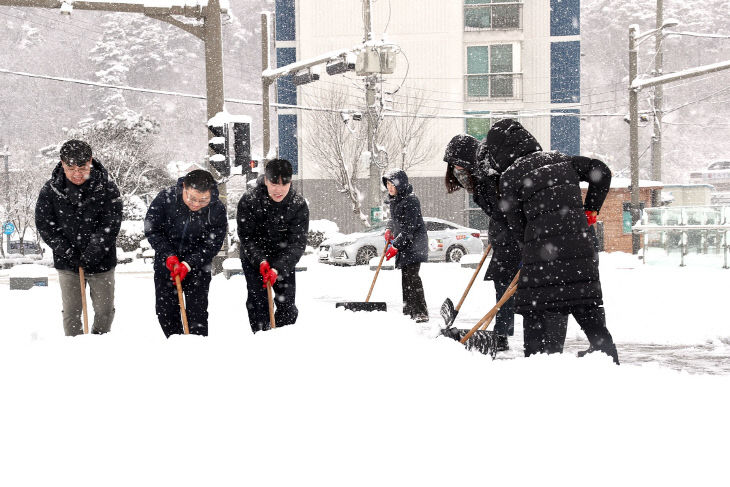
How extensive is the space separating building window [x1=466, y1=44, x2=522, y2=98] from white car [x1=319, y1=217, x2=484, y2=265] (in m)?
12.7

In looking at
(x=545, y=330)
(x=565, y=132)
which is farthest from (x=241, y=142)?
(x=565, y=132)

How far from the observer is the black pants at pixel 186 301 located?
18.6ft

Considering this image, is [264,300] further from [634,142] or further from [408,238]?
[634,142]

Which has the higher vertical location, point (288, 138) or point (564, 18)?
point (564, 18)

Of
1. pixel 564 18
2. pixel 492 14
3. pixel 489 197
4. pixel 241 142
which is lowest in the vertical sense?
pixel 489 197

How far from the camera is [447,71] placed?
31562 mm

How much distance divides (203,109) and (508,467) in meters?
70.0

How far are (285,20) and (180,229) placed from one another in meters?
28.5

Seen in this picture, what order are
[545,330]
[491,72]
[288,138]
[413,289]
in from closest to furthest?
[545,330]
[413,289]
[491,72]
[288,138]

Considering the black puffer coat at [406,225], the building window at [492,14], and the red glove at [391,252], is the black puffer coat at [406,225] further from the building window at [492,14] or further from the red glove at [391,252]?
the building window at [492,14]

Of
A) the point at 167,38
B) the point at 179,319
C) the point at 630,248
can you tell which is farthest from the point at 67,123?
the point at 179,319

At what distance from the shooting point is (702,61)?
238 feet

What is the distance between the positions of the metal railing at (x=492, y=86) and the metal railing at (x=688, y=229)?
50.7 feet

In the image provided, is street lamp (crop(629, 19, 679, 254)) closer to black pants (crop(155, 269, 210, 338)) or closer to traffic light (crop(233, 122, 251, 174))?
traffic light (crop(233, 122, 251, 174))
